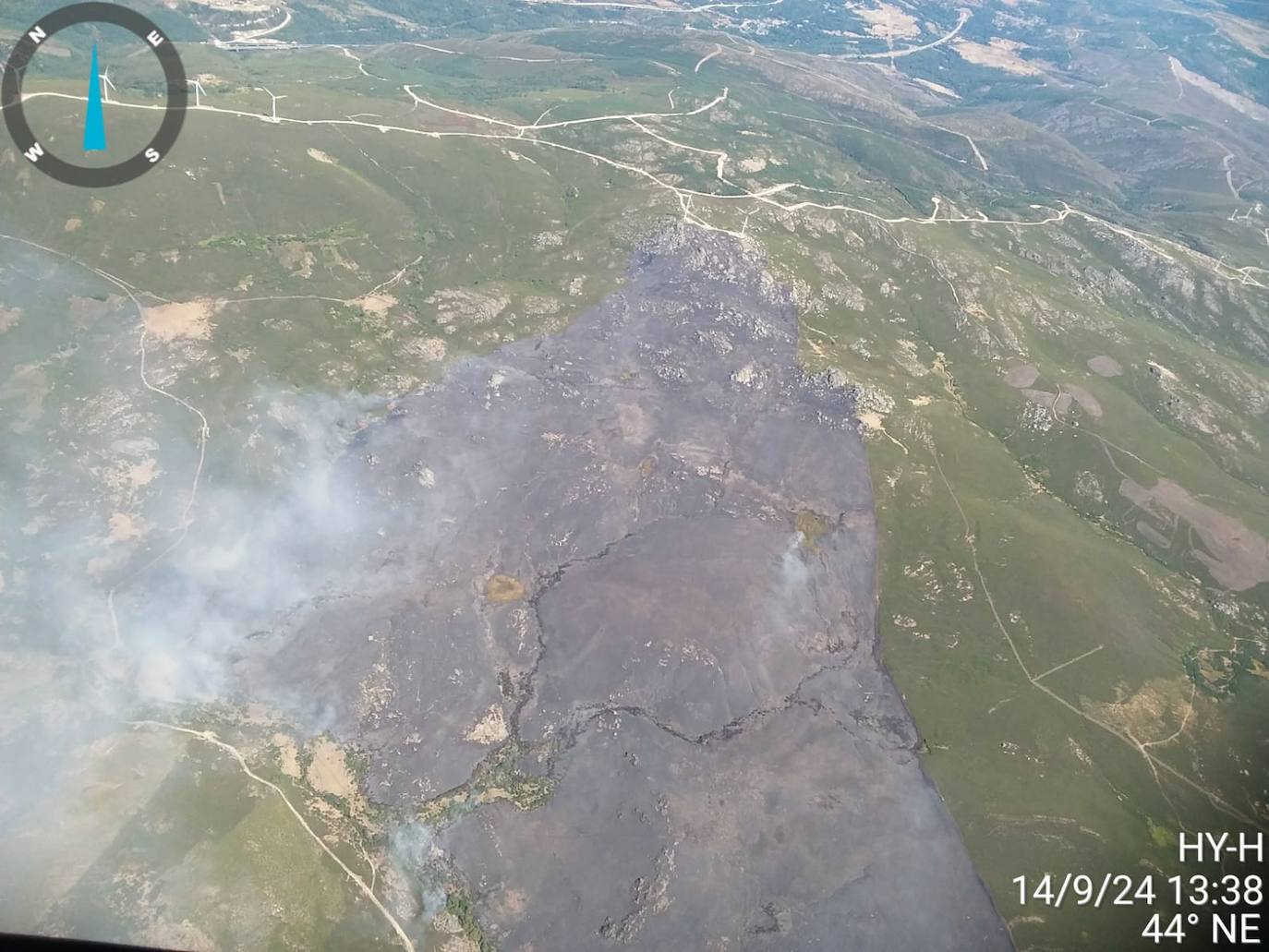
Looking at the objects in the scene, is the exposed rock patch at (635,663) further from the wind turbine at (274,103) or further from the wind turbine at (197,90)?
the wind turbine at (197,90)

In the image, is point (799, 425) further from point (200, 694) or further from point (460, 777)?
point (200, 694)

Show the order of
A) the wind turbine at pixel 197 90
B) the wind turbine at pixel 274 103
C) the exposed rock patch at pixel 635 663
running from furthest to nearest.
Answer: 1. the wind turbine at pixel 197 90
2. the wind turbine at pixel 274 103
3. the exposed rock patch at pixel 635 663

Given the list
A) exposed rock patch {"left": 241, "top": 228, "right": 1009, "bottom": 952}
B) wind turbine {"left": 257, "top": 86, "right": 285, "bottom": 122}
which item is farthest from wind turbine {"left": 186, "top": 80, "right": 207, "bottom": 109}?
exposed rock patch {"left": 241, "top": 228, "right": 1009, "bottom": 952}

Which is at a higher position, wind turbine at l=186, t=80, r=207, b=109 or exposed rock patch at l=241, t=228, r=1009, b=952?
wind turbine at l=186, t=80, r=207, b=109

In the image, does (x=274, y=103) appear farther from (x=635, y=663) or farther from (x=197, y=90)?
(x=635, y=663)

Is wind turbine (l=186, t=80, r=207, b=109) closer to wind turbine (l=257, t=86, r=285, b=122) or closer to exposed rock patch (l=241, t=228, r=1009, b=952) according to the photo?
wind turbine (l=257, t=86, r=285, b=122)

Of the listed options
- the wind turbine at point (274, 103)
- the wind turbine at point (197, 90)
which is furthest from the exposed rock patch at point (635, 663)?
the wind turbine at point (197, 90)

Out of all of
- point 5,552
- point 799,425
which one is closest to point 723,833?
point 799,425

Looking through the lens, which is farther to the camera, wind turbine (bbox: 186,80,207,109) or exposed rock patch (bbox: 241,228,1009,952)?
wind turbine (bbox: 186,80,207,109)

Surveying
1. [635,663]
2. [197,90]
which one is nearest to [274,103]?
[197,90]
